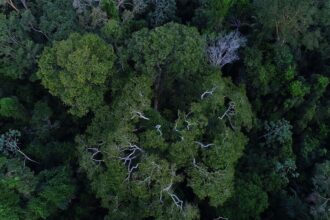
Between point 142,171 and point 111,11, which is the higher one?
point 111,11

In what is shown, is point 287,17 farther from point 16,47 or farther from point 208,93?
point 16,47

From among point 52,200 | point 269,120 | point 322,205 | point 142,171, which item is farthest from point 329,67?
point 52,200

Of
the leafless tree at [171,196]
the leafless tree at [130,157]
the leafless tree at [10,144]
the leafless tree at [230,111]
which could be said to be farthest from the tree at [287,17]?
the leafless tree at [10,144]

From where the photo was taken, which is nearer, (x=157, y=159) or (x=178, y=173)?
(x=157, y=159)

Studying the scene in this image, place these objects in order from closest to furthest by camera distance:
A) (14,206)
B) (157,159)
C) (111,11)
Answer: (157,159) → (14,206) → (111,11)

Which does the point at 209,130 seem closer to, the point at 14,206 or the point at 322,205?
the point at 322,205

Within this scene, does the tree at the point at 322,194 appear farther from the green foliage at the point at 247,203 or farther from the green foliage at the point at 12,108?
the green foliage at the point at 12,108

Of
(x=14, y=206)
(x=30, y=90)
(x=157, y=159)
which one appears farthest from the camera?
(x=30, y=90)

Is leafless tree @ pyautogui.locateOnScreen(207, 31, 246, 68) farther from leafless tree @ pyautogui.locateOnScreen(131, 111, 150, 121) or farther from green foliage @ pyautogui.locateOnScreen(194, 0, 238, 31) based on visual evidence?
leafless tree @ pyautogui.locateOnScreen(131, 111, 150, 121)
